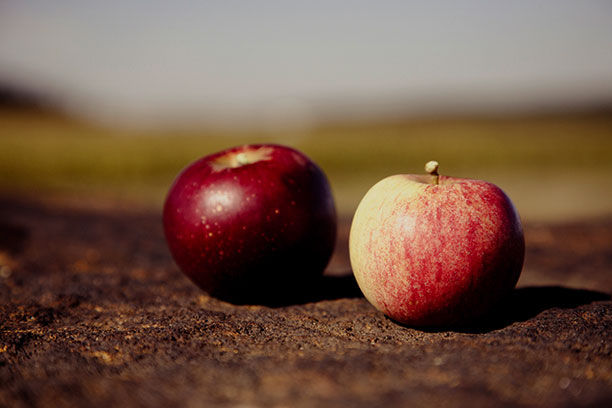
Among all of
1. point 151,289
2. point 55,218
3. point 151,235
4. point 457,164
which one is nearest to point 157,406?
point 151,289

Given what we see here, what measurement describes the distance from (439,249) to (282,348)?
35.7 inches

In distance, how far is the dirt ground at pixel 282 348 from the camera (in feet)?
6.51

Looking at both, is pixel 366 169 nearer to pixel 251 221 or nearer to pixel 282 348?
pixel 251 221

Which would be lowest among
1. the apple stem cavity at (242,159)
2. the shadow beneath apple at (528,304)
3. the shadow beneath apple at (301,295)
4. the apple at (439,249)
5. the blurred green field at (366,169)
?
the blurred green field at (366,169)

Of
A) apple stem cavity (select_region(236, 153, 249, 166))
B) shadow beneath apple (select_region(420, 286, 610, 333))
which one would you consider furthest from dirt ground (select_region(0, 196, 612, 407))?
apple stem cavity (select_region(236, 153, 249, 166))

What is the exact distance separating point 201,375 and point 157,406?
11.5 inches

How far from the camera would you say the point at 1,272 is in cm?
484

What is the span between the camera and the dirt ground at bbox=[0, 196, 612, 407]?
78.1 inches

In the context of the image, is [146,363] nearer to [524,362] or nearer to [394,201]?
[394,201]

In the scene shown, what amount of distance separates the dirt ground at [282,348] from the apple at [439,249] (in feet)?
0.59

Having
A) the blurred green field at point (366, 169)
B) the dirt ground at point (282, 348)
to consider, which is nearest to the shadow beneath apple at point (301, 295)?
the dirt ground at point (282, 348)

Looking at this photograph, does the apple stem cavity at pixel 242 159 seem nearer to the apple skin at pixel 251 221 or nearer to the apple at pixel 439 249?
the apple skin at pixel 251 221

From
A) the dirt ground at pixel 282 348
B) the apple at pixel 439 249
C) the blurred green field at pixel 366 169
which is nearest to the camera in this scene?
the dirt ground at pixel 282 348

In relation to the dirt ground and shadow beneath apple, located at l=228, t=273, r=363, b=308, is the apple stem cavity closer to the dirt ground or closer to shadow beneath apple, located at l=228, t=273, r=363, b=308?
shadow beneath apple, located at l=228, t=273, r=363, b=308
